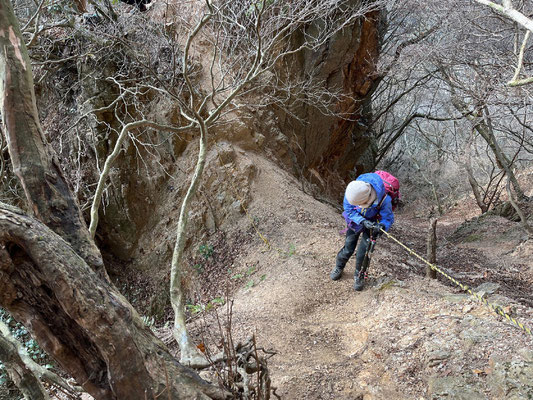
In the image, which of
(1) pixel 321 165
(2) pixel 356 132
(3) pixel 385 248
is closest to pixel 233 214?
(3) pixel 385 248

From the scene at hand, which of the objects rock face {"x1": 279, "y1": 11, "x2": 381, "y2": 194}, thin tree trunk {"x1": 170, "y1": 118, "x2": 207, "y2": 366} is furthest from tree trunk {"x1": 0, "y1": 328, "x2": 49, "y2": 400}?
rock face {"x1": 279, "y1": 11, "x2": 381, "y2": 194}

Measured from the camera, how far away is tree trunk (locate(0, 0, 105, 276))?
6.72 ft

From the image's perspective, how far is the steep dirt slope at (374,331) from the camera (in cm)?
285

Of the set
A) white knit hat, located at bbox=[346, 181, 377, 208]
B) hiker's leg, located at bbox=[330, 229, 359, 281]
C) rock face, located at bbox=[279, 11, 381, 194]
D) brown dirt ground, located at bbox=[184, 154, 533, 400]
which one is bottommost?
brown dirt ground, located at bbox=[184, 154, 533, 400]

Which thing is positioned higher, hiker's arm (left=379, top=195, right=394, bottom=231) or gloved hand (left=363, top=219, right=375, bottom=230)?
hiker's arm (left=379, top=195, right=394, bottom=231)

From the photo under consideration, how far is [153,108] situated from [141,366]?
7.28m

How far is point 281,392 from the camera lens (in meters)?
2.97

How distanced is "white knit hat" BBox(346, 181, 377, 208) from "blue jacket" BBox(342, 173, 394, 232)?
0.11 meters

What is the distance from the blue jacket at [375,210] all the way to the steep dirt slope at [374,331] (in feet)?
3.00

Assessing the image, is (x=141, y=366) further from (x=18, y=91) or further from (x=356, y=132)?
(x=356, y=132)

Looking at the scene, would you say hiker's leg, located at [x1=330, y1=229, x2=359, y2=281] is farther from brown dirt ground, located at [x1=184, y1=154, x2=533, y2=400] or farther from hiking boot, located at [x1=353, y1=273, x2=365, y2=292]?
hiking boot, located at [x1=353, y1=273, x2=365, y2=292]

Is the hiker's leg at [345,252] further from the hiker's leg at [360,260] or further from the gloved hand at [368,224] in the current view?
the gloved hand at [368,224]

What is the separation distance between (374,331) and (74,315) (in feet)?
9.84

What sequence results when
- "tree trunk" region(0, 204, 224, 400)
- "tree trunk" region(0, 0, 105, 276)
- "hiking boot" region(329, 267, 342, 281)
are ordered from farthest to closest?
"hiking boot" region(329, 267, 342, 281), "tree trunk" region(0, 0, 105, 276), "tree trunk" region(0, 204, 224, 400)
